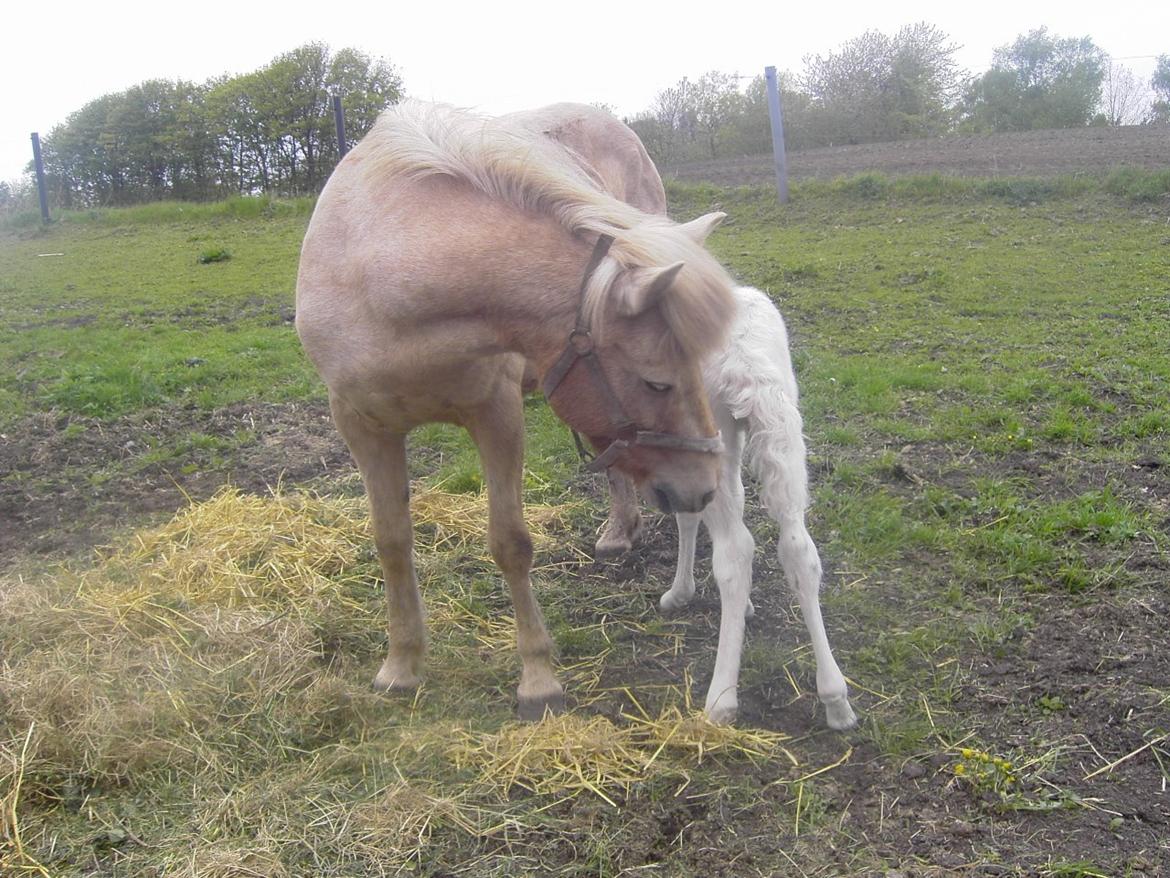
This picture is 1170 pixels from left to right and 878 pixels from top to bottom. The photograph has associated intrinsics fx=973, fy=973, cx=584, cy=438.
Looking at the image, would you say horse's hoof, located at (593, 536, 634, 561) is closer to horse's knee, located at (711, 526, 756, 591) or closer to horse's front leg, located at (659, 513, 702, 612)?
horse's front leg, located at (659, 513, 702, 612)

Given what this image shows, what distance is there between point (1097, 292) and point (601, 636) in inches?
243

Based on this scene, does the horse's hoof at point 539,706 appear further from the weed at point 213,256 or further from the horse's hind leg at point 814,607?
the weed at point 213,256

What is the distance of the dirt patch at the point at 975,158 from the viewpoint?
1272 centimetres

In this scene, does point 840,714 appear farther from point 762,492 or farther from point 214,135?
point 214,135

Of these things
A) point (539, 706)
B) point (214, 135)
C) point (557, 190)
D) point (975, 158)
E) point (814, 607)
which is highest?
point (214, 135)

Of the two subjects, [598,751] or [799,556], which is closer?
[598,751]

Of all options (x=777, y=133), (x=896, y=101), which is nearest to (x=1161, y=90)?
(x=896, y=101)

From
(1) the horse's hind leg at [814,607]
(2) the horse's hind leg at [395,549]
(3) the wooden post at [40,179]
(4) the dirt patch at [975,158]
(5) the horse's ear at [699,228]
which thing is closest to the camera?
(5) the horse's ear at [699,228]

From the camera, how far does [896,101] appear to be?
65.3 ft

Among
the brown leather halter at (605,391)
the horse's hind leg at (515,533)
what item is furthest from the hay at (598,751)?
the brown leather halter at (605,391)

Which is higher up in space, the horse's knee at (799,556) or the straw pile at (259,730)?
the horse's knee at (799,556)

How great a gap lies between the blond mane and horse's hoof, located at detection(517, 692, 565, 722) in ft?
4.81

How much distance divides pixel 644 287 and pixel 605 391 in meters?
0.36

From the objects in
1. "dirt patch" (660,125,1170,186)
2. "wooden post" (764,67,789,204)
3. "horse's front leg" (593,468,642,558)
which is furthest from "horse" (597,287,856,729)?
"dirt patch" (660,125,1170,186)
